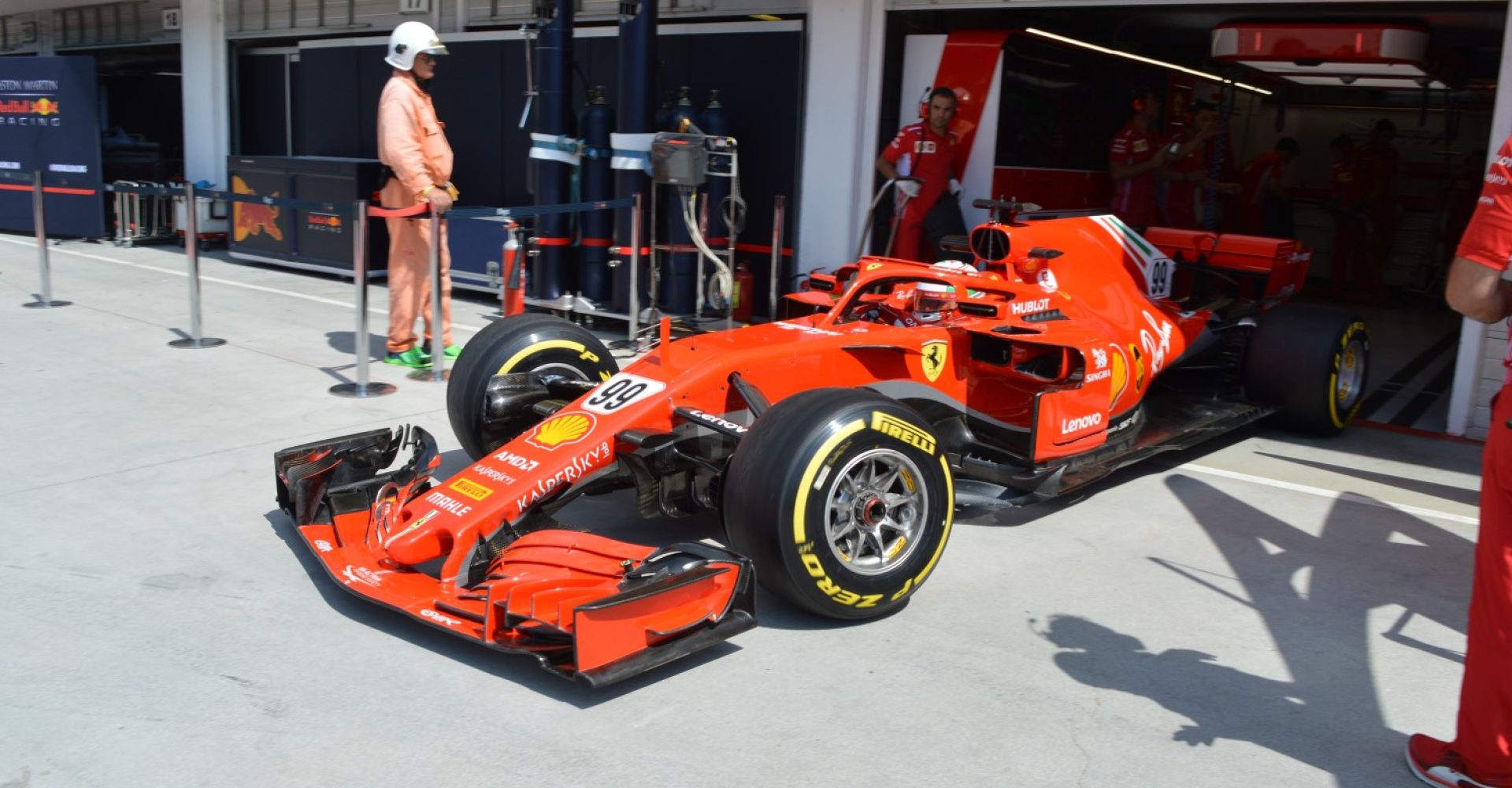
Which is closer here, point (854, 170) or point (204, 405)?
point (204, 405)

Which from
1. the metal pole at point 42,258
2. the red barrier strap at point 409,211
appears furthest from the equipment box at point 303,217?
the red barrier strap at point 409,211

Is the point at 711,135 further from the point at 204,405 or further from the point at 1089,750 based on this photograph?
the point at 1089,750

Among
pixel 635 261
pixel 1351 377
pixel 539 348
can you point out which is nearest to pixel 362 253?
pixel 635 261

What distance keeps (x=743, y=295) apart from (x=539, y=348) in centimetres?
475

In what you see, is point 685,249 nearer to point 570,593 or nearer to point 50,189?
point 570,593

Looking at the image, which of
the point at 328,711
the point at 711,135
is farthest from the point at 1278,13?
the point at 328,711

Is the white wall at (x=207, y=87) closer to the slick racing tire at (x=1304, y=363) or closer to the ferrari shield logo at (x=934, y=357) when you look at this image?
the ferrari shield logo at (x=934, y=357)

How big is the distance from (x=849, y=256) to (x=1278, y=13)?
3634mm

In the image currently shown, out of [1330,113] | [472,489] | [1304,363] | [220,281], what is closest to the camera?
[472,489]

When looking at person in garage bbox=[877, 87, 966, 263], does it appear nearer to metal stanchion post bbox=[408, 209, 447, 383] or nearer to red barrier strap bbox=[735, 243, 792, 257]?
red barrier strap bbox=[735, 243, 792, 257]

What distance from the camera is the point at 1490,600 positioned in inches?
121

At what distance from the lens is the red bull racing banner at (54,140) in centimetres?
1423

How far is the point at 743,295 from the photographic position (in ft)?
32.8

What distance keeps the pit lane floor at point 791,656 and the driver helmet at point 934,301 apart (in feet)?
2.99
